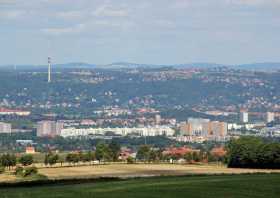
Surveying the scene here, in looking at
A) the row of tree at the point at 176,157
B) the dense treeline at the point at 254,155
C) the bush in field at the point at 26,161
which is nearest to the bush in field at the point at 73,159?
the bush in field at the point at 26,161

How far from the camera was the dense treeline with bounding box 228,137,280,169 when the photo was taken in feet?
309

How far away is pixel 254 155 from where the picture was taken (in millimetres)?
95688

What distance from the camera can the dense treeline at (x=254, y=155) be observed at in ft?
309

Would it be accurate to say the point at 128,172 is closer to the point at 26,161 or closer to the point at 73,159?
the point at 26,161

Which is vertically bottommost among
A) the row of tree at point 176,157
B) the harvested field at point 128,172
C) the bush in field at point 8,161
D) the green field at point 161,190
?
the green field at point 161,190

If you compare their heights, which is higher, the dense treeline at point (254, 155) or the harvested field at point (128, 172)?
the dense treeline at point (254, 155)

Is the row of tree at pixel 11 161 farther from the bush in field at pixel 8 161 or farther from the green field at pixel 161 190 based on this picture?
the green field at pixel 161 190

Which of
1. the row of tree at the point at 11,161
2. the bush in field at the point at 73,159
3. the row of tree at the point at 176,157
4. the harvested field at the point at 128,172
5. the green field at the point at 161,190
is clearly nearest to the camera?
the green field at the point at 161,190

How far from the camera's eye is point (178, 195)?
166 ft

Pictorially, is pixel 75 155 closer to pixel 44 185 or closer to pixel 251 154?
pixel 251 154

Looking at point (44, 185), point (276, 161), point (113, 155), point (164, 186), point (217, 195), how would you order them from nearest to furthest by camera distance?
1. point (217, 195)
2. point (164, 186)
3. point (44, 185)
4. point (276, 161)
5. point (113, 155)

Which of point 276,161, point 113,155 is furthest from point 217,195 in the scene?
point 113,155

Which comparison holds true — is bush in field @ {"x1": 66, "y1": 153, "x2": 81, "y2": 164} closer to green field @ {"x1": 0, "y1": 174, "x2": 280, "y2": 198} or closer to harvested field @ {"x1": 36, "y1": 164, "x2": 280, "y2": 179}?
harvested field @ {"x1": 36, "y1": 164, "x2": 280, "y2": 179}

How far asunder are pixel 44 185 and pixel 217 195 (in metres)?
14.1
